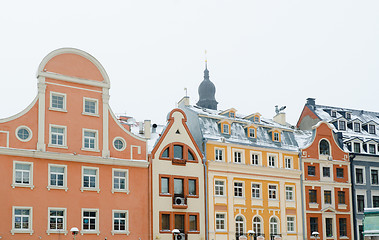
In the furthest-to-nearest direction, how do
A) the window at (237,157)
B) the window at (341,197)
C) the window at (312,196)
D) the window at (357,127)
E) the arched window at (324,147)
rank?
the window at (357,127), the arched window at (324,147), the window at (341,197), the window at (312,196), the window at (237,157)

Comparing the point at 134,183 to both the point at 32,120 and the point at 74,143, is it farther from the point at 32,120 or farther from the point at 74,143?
the point at 32,120

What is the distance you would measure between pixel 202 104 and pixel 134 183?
2668cm

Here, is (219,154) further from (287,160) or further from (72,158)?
(72,158)

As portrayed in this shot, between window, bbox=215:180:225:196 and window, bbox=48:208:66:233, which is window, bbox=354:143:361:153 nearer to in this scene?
window, bbox=215:180:225:196

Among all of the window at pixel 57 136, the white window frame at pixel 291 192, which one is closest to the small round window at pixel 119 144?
the window at pixel 57 136

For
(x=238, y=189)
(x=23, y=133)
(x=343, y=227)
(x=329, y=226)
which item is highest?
(x=23, y=133)

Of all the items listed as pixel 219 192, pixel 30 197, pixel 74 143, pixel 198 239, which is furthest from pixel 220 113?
pixel 30 197

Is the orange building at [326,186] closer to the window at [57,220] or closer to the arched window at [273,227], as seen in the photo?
the arched window at [273,227]

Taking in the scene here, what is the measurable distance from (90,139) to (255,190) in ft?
57.7

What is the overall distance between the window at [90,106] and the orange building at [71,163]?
0.03 meters

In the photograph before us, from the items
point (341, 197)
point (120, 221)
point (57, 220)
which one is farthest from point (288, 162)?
point (57, 220)

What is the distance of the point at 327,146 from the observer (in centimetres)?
6500

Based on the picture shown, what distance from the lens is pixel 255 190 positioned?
2334 inches

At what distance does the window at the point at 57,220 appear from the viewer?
47625mm
